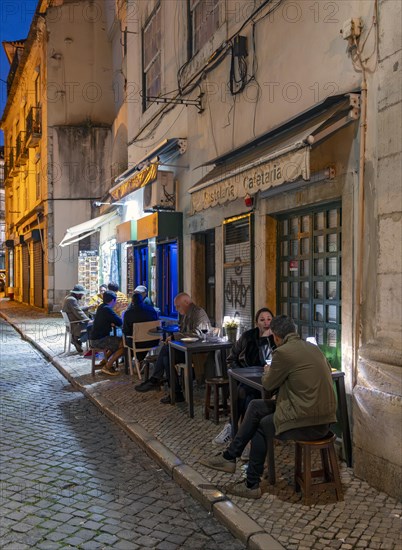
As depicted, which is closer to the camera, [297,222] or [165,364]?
[297,222]

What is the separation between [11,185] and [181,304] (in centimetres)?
3276

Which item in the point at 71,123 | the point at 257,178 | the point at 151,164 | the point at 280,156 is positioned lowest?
the point at 257,178

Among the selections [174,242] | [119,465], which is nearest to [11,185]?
[174,242]

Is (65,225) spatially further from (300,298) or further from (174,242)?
(300,298)

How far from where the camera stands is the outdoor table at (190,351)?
672 cm

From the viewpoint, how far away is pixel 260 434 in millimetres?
4383

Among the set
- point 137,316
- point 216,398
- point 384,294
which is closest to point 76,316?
point 137,316

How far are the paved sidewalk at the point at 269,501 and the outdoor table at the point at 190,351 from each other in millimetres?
233

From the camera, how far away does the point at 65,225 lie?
22609mm

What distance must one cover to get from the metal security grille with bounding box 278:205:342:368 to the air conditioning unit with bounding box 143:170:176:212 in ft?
14.2

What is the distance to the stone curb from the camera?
3.70m

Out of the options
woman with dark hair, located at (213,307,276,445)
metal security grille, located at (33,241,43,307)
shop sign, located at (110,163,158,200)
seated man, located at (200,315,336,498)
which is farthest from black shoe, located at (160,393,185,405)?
metal security grille, located at (33,241,43,307)

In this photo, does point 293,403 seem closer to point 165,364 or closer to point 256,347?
point 256,347

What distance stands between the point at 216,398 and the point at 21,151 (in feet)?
89.0
